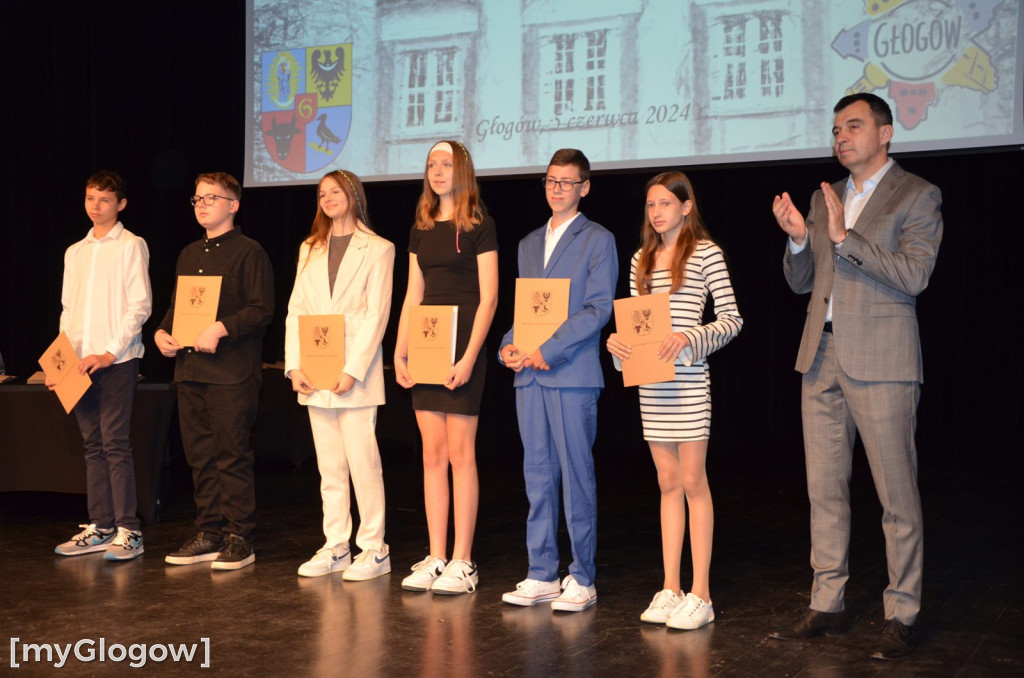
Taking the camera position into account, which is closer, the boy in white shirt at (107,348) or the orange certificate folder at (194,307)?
the orange certificate folder at (194,307)

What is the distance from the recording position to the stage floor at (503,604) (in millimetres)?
2693

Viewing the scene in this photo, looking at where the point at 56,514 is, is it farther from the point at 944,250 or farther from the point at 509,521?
the point at 944,250

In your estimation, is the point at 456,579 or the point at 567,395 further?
the point at 456,579

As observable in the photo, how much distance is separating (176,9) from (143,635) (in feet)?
19.9

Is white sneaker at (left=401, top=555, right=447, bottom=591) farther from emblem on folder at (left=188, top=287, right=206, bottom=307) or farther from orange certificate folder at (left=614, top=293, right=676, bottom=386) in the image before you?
emblem on folder at (left=188, top=287, right=206, bottom=307)

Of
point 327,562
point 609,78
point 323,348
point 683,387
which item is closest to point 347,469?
point 327,562

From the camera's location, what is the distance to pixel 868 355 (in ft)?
9.20

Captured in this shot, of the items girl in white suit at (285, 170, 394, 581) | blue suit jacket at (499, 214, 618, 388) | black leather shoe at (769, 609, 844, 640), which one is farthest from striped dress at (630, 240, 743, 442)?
girl in white suit at (285, 170, 394, 581)

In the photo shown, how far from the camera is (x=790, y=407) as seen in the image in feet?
23.2

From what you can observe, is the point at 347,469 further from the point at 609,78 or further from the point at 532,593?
the point at 609,78

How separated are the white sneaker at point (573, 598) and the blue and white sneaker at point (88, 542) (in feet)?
6.71

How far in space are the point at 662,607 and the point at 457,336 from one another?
1.15 meters

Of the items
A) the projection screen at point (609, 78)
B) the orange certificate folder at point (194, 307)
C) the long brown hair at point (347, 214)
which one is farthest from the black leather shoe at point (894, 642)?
the projection screen at point (609, 78)

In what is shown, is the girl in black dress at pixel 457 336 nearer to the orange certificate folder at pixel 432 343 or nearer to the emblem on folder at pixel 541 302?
the orange certificate folder at pixel 432 343
